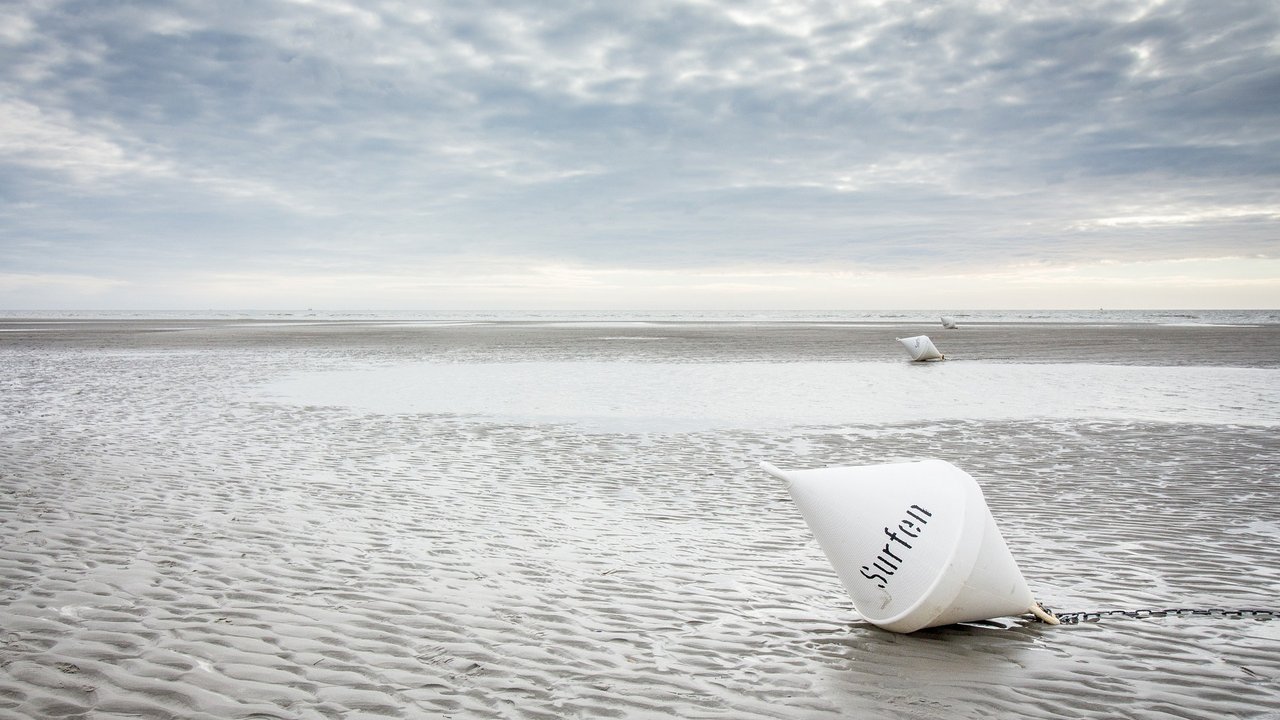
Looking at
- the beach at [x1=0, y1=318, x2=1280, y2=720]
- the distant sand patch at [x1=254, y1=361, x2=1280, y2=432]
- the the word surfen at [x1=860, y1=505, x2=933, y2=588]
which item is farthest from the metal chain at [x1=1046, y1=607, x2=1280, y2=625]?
the distant sand patch at [x1=254, y1=361, x2=1280, y2=432]

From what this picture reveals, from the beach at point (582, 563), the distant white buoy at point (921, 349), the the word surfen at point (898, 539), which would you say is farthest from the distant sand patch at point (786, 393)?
the the word surfen at point (898, 539)

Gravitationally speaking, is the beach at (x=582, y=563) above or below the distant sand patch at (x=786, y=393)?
below

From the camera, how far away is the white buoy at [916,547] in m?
5.09

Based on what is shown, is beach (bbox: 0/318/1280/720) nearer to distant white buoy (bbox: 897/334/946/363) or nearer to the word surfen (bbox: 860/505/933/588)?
the word surfen (bbox: 860/505/933/588)

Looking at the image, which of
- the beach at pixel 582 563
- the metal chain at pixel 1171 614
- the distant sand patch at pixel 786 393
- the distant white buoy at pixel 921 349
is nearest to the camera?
the beach at pixel 582 563

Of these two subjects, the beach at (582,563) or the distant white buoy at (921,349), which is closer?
the beach at (582,563)

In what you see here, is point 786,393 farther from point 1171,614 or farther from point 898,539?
point 898,539

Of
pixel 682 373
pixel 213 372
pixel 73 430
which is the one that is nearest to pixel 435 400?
pixel 73 430

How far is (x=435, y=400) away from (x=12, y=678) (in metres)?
14.6

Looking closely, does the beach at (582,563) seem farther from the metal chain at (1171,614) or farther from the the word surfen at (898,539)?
the the word surfen at (898,539)

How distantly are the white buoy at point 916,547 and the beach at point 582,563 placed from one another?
225 mm

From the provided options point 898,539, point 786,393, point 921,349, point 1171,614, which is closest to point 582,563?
point 898,539

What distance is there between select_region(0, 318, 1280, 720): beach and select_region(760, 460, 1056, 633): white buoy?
0.74 feet

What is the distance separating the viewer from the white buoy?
5.09m
